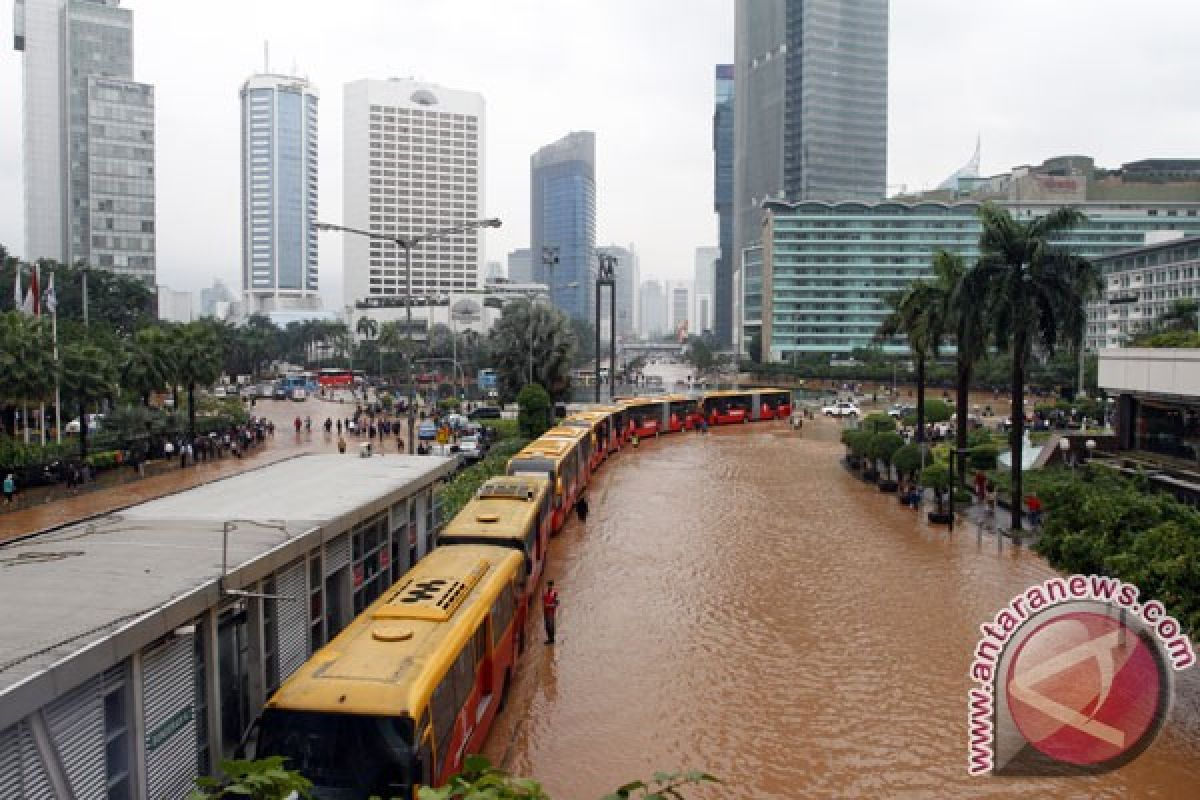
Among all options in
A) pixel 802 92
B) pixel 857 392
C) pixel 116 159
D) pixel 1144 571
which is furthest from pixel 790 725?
pixel 802 92

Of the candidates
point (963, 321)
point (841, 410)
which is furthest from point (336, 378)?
point (963, 321)

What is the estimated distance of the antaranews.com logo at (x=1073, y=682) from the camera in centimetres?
1059

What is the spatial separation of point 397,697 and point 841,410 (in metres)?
69.6

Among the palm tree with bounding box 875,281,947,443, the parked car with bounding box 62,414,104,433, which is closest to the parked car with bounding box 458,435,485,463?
the parked car with bounding box 62,414,104,433

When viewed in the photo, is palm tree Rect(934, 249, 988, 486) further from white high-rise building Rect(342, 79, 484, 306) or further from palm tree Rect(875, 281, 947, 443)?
white high-rise building Rect(342, 79, 484, 306)

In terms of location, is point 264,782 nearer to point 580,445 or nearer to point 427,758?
point 427,758

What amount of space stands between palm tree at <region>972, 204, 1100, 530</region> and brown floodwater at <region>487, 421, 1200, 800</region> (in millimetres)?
6069

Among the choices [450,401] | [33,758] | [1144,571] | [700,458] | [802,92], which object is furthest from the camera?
[802,92]

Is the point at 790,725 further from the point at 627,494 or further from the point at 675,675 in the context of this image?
the point at 627,494

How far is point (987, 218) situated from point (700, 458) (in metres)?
22.4

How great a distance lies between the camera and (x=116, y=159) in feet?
371

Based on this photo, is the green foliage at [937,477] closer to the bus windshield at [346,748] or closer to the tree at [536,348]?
the tree at [536,348]

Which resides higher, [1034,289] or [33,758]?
[1034,289]

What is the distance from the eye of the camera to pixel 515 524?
18.4 meters
